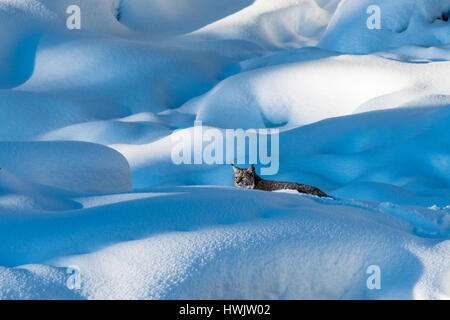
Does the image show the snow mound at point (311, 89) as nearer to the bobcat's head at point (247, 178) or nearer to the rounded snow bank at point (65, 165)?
the bobcat's head at point (247, 178)

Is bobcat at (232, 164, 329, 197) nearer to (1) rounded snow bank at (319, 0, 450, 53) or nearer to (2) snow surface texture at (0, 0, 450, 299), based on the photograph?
(2) snow surface texture at (0, 0, 450, 299)

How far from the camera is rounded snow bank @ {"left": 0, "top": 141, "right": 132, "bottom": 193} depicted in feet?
10.4

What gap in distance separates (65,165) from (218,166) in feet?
6.65

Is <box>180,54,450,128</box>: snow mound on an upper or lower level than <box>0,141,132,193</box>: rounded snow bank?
upper

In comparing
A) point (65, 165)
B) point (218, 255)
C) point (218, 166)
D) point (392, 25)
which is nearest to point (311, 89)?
point (218, 166)

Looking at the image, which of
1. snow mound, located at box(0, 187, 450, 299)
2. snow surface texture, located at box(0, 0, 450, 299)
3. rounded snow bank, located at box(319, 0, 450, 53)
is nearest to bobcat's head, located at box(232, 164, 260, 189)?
snow surface texture, located at box(0, 0, 450, 299)

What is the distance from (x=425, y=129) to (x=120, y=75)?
4577 millimetres

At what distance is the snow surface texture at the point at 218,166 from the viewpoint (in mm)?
1829

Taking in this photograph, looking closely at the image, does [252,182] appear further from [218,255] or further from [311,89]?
[311,89]

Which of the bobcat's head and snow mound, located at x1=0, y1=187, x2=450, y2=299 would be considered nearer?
snow mound, located at x1=0, y1=187, x2=450, y2=299

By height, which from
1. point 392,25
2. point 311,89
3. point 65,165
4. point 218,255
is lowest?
point 218,255

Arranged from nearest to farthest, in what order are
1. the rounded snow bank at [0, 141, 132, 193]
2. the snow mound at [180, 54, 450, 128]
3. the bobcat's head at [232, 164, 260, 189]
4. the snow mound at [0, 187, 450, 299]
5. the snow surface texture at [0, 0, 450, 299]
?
the snow mound at [0, 187, 450, 299]
the snow surface texture at [0, 0, 450, 299]
the rounded snow bank at [0, 141, 132, 193]
the bobcat's head at [232, 164, 260, 189]
the snow mound at [180, 54, 450, 128]

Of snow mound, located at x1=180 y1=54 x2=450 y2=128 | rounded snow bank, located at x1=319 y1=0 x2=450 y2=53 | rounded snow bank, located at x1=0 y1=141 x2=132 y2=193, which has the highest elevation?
rounded snow bank, located at x1=319 y1=0 x2=450 y2=53

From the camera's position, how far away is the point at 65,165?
3240 millimetres
